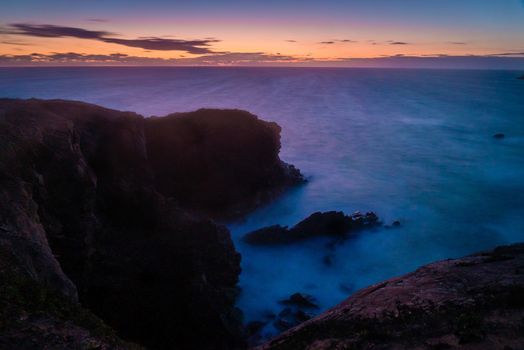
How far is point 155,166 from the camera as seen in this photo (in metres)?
36.2

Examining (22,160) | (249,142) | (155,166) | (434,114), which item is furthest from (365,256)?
(434,114)

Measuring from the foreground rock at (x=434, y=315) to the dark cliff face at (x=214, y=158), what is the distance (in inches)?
937

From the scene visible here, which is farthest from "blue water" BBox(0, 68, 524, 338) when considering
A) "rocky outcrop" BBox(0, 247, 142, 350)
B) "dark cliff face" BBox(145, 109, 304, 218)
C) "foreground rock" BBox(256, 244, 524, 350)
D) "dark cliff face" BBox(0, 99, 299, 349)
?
"rocky outcrop" BBox(0, 247, 142, 350)

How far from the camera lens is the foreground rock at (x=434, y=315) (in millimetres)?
11703

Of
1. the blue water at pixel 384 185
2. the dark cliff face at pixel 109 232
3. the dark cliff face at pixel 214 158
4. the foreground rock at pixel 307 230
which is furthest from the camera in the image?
the foreground rock at pixel 307 230

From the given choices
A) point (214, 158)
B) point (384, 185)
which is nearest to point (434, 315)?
point (214, 158)

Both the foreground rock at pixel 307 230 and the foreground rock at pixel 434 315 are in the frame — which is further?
the foreground rock at pixel 307 230

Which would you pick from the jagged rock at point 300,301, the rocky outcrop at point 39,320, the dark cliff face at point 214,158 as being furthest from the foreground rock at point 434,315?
the dark cliff face at point 214,158

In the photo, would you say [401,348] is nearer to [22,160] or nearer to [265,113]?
[22,160]

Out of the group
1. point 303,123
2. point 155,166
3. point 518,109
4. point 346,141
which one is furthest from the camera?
point 518,109

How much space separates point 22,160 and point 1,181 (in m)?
2.63

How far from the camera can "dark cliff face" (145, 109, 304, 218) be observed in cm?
3688

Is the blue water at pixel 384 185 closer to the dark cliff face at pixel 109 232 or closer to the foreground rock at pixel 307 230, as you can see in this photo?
the foreground rock at pixel 307 230

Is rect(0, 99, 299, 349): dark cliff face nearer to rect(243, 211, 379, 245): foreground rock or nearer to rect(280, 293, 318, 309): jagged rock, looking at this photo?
rect(280, 293, 318, 309): jagged rock
